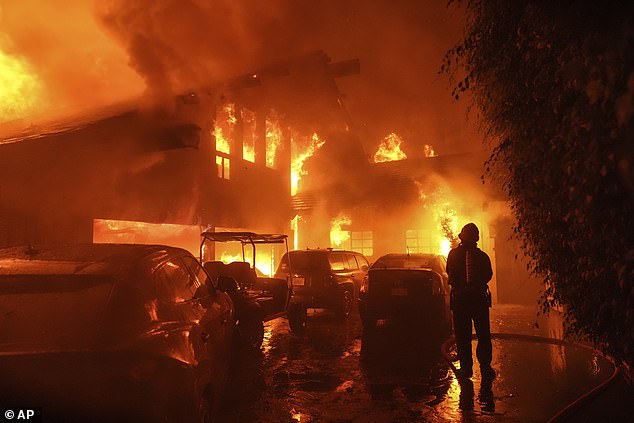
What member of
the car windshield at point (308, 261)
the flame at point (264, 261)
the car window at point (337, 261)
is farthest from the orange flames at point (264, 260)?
the car windshield at point (308, 261)

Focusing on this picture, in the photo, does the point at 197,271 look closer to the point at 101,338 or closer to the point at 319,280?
the point at 101,338

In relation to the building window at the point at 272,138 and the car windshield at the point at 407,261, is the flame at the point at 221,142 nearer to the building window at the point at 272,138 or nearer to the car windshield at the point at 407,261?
the building window at the point at 272,138

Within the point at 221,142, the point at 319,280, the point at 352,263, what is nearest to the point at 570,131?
the point at 319,280

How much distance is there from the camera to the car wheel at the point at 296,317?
33.0 feet

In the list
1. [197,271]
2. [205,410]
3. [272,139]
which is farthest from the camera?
[272,139]

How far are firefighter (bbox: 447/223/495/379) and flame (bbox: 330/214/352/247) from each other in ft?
49.2

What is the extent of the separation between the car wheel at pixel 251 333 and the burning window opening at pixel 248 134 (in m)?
11.4

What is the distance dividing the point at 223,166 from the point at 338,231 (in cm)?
729

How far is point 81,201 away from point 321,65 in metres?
11.9

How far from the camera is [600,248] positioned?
304cm

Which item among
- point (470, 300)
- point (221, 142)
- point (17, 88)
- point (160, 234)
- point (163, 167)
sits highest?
point (17, 88)

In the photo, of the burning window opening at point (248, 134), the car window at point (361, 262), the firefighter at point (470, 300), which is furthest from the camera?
the burning window opening at point (248, 134)

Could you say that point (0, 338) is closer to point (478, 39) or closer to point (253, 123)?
point (478, 39)

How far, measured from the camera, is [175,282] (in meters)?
3.80
